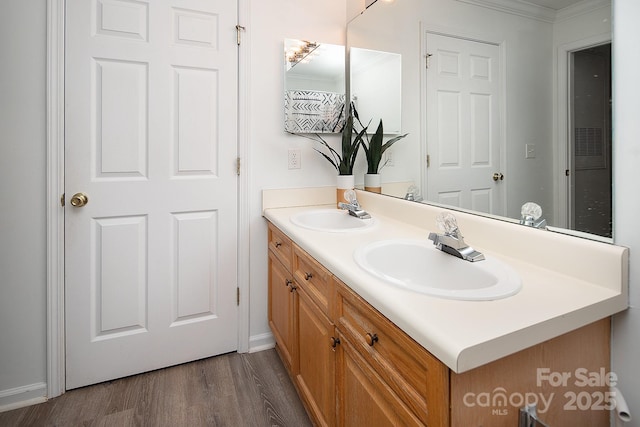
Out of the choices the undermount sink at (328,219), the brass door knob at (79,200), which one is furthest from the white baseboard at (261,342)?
the brass door knob at (79,200)

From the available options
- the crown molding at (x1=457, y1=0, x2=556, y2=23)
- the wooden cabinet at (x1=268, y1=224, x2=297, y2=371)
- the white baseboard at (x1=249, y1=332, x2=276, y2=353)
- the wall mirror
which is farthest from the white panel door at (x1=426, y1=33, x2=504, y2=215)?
the white baseboard at (x1=249, y1=332, x2=276, y2=353)

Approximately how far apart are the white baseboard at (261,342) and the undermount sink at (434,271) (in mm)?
1182

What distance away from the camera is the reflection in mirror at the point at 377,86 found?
1.74 m

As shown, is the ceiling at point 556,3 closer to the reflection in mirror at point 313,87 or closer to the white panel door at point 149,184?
the reflection in mirror at point 313,87

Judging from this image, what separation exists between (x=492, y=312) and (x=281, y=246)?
1.18m

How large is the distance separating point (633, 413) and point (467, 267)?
0.48 meters

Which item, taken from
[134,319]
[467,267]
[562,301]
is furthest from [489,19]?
[134,319]

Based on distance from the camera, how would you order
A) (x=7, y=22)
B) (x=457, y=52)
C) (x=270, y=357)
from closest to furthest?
1. (x=457, y=52)
2. (x=7, y=22)
3. (x=270, y=357)

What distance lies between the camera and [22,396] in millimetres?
1620

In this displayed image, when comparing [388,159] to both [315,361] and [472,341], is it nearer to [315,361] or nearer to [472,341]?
[315,361]

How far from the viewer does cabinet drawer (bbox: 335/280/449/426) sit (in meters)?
0.64

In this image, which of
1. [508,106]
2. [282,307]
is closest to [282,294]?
[282,307]

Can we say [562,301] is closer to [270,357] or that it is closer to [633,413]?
[633,413]

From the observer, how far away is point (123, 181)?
1746 millimetres
